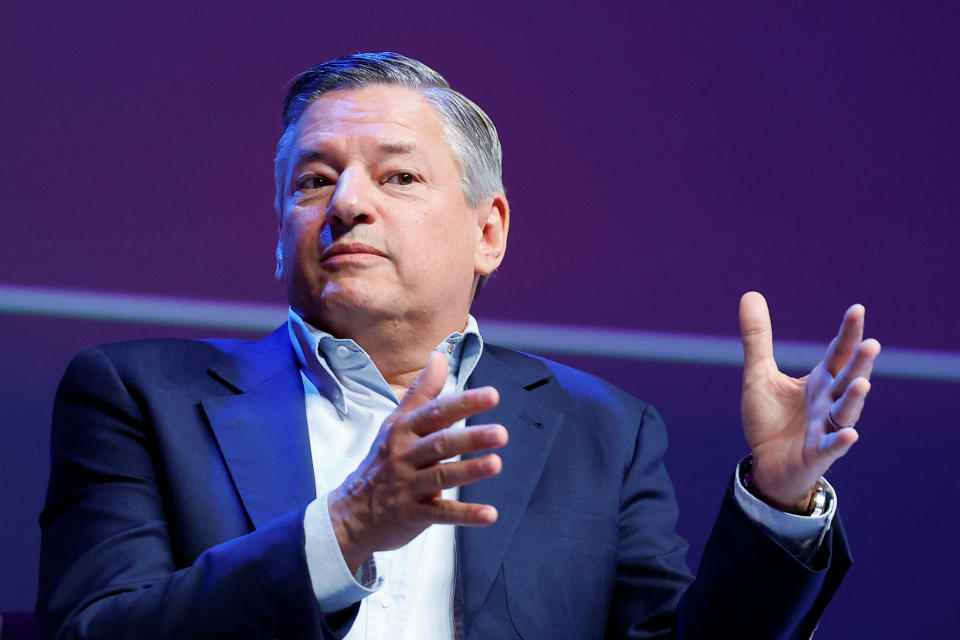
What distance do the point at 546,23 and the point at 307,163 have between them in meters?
0.83

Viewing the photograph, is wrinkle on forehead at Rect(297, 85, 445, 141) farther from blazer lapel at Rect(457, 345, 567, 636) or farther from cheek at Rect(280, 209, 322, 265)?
blazer lapel at Rect(457, 345, 567, 636)

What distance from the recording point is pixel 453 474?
1184 millimetres

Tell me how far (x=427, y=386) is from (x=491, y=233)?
945 mm

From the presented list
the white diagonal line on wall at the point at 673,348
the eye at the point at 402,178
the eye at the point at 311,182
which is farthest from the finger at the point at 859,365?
the white diagonal line on wall at the point at 673,348

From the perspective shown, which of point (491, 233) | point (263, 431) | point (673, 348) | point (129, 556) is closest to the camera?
point (129, 556)

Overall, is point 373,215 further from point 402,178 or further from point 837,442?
point 837,442

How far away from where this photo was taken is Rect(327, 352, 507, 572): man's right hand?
46.4 inches

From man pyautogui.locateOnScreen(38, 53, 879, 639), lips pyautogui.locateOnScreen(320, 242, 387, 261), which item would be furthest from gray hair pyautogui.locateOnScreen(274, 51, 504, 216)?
lips pyautogui.locateOnScreen(320, 242, 387, 261)

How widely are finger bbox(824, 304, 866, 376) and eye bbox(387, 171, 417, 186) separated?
84 centimetres

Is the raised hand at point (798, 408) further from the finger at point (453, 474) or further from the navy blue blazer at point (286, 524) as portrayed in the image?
the finger at point (453, 474)

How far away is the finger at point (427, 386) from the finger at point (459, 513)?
0.11 metres

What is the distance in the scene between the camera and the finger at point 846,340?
1373mm

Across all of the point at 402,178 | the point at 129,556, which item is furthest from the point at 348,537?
the point at 402,178

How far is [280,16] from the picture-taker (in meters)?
2.42
